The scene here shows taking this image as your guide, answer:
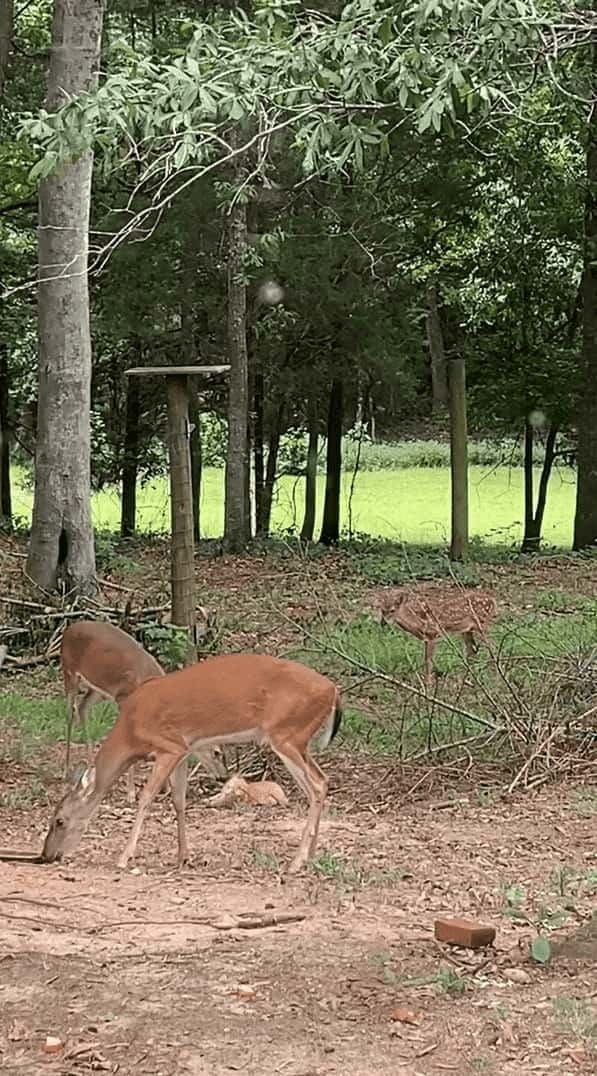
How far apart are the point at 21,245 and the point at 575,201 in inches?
284

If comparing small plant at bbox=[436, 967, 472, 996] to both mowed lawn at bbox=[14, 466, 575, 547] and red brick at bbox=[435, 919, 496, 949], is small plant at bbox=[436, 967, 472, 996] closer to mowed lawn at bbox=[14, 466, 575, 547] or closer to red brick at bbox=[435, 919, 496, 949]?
red brick at bbox=[435, 919, 496, 949]

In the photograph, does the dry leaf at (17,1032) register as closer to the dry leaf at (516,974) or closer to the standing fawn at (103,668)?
the dry leaf at (516,974)

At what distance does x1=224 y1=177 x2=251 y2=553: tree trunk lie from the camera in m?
17.3

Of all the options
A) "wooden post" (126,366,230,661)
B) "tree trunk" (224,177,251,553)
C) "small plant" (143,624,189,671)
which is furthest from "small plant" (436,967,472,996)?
"tree trunk" (224,177,251,553)

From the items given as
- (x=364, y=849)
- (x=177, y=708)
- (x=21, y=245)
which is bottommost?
(x=364, y=849)

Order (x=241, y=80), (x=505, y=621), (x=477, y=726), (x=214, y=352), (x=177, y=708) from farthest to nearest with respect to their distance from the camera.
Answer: (x=214, y=352) → (x=505, y=621) → (x=477, y=726) → (x=177, y=708) → (x=241, y=80)

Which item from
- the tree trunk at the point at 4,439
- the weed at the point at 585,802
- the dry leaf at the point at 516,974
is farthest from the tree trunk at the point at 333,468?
the dry leaf at the point at 516,974

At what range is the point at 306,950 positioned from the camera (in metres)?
4.75

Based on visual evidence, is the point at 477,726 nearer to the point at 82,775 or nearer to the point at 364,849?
the point at 364,849

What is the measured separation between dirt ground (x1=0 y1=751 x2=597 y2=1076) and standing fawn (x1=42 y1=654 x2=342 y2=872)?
0.66 ft

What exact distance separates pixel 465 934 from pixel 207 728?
1.64 meters

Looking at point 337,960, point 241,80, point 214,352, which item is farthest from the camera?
point 214,352

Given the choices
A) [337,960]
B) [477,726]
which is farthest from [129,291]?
[337,960]

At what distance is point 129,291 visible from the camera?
18562mm
